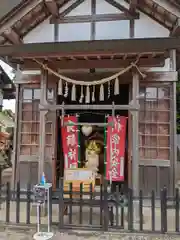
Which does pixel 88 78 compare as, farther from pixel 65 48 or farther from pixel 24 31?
pixel 24 31

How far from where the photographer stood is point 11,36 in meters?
6.93

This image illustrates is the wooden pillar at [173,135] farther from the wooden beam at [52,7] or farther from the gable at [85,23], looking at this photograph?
the wooden beam at [52,7]

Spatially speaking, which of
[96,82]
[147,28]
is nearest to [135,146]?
[96,82]

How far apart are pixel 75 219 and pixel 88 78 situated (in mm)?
4057

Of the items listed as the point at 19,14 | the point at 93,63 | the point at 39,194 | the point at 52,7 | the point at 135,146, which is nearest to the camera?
the point at 39,194

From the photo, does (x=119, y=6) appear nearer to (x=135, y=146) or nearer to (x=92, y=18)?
(x=92, y=18)

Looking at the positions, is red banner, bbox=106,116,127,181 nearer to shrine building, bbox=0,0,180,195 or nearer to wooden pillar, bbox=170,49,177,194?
shrine building, bbox=0,0,180,195

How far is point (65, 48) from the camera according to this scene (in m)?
6.30

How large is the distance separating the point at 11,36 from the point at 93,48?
2.34 metres

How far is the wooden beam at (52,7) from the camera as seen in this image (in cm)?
680

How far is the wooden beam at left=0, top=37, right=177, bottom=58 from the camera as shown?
19.6 feet

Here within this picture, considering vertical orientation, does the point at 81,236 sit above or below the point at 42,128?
below

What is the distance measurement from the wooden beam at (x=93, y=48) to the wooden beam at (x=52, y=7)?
1.30 meters

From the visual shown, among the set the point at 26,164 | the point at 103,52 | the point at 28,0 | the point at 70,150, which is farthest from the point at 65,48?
the point at 26,164
